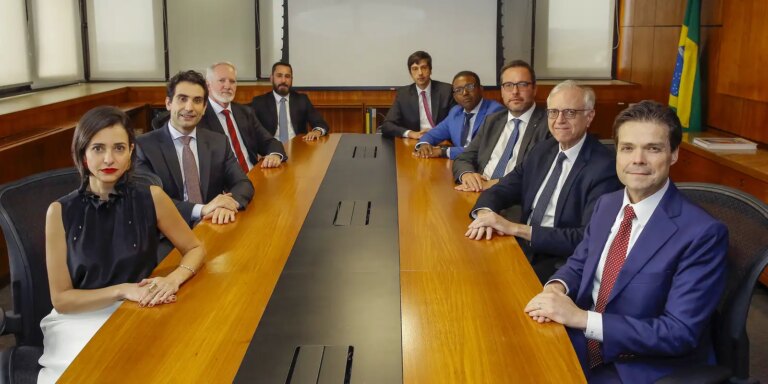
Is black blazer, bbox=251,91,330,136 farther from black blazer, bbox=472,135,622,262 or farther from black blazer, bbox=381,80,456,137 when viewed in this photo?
black blazer, bbox=472,135,622,262

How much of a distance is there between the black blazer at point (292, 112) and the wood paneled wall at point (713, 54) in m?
3.00

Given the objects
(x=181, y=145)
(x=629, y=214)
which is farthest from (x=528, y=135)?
(x=629, y=214)

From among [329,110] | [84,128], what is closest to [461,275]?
[84,128]

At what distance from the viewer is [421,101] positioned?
6.28 meters

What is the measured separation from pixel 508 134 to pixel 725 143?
184cm

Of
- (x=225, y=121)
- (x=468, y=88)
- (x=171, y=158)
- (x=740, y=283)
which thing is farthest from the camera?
(x=468, y=88)

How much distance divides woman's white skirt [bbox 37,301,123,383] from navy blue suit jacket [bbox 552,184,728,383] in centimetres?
142

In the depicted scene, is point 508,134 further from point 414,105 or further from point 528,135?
point 414,105

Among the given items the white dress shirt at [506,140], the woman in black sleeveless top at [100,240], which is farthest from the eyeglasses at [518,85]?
the woman in black sleeveless top at [100,240]

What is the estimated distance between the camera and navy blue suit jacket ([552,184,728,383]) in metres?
2.03

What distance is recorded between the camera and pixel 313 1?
7957mm

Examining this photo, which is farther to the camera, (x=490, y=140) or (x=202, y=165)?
(x=490, y=140)

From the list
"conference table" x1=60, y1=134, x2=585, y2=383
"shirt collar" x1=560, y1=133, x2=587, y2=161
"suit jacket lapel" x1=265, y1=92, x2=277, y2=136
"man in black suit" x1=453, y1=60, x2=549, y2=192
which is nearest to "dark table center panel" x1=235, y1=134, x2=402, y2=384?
"conference table" x1=60, y1=134, x2=585, y2=383

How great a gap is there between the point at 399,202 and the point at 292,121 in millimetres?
2803
